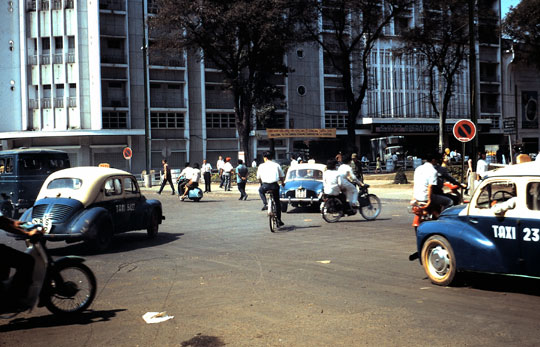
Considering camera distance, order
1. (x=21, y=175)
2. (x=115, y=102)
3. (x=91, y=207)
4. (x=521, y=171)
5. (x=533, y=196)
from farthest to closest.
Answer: (x=115, y=102) → (x=21, y=175) → (x=91, y=207) → (x=521, y=171) → (x=533, y=196)

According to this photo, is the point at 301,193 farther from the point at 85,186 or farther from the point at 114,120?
the point at 114,120

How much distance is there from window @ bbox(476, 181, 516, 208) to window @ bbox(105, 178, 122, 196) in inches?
298

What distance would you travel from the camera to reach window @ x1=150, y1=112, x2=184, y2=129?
58.4 m

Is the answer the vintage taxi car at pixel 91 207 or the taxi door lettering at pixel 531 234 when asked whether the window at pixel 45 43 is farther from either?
the taxi door lettering at pixel 531 234

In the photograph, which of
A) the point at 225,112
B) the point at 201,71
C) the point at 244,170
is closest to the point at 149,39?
the point at 201,71

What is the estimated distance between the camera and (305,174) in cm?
1969

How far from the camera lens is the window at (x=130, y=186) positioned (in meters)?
13.0

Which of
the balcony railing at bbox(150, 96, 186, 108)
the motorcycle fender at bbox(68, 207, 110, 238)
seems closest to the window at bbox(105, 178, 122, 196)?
the motorcycle fender at bbox(68, 207, 110, 238)

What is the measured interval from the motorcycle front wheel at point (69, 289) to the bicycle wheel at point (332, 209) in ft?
32.2

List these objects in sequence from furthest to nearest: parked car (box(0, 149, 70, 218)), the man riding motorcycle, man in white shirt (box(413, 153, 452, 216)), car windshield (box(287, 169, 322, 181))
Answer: car windshield (box(287, 169, 322, 181)) → parked car (box(0, 149, 70, 218)) → man in white shirt (box(413, 153, 452, 216)) → the man riding motorcycle

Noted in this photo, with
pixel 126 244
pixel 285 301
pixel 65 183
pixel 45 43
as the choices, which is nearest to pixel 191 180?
pixel 126 244

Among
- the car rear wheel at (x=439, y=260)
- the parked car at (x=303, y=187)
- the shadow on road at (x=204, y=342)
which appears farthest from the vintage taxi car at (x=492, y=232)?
the parked car at (x=303, y=187)

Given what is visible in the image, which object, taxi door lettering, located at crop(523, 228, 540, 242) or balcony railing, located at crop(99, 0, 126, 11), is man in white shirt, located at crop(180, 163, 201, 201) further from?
balcony railing, located at crop(99, 0, 126, 11)

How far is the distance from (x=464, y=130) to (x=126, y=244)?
37.8ft
